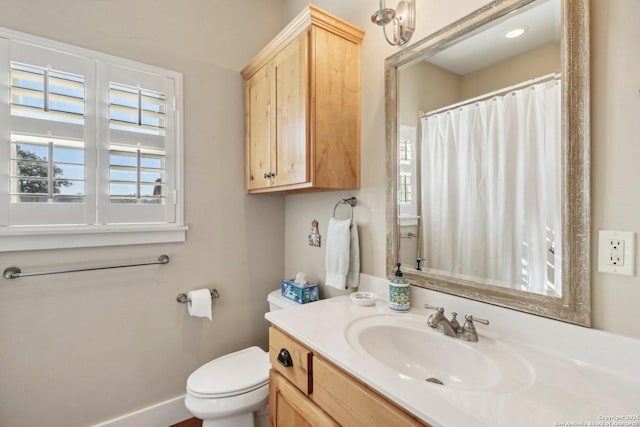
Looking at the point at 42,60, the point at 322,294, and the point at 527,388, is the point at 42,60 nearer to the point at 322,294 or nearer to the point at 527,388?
the point at 322,294

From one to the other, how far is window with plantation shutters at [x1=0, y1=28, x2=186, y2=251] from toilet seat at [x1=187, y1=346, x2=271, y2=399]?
2.48 feet

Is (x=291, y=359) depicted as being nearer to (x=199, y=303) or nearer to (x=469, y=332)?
(x=469, y=332)

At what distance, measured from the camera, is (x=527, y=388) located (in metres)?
0.69

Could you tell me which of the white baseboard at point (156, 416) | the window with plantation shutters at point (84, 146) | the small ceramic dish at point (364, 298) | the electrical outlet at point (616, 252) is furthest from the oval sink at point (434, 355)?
the white baseboard at point (156, 416)

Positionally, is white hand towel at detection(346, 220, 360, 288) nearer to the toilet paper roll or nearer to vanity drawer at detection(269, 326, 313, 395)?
vanity drawer at detection(269, 326, 313, 395)

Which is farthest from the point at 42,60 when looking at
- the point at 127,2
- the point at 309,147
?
the point at 309,147

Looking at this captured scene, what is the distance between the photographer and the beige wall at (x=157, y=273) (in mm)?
1389

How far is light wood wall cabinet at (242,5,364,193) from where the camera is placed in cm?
136

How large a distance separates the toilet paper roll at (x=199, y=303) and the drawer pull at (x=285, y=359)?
807 millimetres

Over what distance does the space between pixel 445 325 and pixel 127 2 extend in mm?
2202

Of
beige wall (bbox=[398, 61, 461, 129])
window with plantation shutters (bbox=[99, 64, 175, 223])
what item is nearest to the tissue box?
window with plantation shutters (bbox=[99, 64, 175, 223])

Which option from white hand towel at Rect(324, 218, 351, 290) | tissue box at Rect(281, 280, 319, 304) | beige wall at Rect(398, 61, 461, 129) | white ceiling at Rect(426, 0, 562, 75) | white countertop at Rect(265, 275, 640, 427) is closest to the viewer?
white countertop at Rect(265, 275, 640, 427)

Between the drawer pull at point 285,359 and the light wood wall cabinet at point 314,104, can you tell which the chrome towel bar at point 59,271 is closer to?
the light wood wall cabinet at point 314,104

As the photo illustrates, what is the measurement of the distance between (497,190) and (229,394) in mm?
1432
